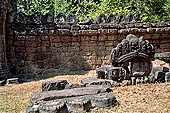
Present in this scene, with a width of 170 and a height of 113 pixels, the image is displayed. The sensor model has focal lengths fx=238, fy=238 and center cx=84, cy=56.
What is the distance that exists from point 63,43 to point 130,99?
19.9 ft

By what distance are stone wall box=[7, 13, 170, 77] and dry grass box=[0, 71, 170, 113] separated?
2920 mm

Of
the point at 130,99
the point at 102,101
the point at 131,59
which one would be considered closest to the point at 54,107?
the point at 102,101

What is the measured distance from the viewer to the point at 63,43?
11.3m

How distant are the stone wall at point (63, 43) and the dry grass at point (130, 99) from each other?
2.92m

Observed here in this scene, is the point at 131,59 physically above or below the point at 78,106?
above

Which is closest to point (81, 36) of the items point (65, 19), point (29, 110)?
point (65, 19)

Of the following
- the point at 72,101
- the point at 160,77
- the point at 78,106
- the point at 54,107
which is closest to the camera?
the point at 54,107

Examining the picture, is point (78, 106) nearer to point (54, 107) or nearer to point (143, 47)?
point (54, 107)

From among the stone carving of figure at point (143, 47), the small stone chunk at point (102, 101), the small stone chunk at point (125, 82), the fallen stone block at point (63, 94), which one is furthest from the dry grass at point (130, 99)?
the stone carving of figure at point (143, 47)

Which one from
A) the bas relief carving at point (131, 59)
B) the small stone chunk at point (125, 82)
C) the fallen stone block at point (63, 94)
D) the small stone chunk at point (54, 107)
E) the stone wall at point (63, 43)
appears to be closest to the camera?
the small stone chunk at point (54, 107)

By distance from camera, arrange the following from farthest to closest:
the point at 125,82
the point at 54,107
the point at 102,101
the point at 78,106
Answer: the point at 125,82
the point at 102,101
the point at 78,106
the point at 54,107

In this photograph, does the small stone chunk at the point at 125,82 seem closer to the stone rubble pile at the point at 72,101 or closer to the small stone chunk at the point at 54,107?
the stone rubble pile at the point at 72,101

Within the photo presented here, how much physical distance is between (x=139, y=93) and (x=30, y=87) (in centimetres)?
399

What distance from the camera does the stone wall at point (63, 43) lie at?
35.8ft
